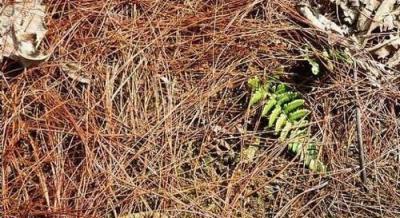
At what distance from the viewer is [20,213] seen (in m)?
2.93

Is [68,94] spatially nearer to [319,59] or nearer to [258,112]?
[258,112]

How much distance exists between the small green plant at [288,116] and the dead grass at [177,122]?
0.17 ft

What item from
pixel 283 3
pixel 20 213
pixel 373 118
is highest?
pixel 283 3

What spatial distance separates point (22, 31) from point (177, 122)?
0.83 meters

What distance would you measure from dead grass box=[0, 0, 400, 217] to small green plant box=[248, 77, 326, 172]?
0.17 feet

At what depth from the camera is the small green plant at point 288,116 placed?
3211mm

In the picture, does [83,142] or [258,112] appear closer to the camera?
[83,142]

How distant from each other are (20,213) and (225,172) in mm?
942

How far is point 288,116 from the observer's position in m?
3.28

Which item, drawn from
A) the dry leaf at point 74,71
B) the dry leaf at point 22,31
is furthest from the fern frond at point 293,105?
the dry leaf at point 22,31

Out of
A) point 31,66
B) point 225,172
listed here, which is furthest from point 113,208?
point 31,66

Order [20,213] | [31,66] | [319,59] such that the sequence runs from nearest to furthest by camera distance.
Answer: [20,213] → [31,66] → [319,59]

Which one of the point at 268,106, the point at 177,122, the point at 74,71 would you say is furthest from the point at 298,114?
the point at 74,71

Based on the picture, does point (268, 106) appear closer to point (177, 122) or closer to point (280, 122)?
point (280, 122)
